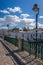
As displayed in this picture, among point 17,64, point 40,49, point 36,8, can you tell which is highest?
point 36,8

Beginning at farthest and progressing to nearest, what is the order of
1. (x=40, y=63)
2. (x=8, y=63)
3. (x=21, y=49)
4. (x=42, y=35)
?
(x=42, y=35)
(x=21, y=49)
(x=8, y=63)
(x=40, y=63)

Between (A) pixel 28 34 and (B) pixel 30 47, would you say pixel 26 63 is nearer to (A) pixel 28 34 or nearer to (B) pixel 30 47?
(B) pixel 30 47

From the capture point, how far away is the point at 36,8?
12.7 meters

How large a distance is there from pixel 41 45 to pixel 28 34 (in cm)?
4898

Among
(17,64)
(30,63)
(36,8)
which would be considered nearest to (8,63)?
(17,64)

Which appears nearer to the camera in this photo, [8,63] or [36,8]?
[8,63]

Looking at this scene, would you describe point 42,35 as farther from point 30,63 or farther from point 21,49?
point 30,63

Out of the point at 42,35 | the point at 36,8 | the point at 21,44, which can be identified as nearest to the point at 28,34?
the point at 42,35

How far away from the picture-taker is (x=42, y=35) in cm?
5912

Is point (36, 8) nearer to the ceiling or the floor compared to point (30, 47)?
nearer to the ceiling

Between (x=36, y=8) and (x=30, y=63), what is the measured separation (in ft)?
15.3

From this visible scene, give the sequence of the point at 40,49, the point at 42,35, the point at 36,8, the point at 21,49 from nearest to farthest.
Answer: the point at 40,49, the point at 36,8, the point at 21,49, the point at 42,35

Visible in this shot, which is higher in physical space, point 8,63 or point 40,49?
point 40,49

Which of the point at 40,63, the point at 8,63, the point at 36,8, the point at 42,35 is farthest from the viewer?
the point at 42,35
